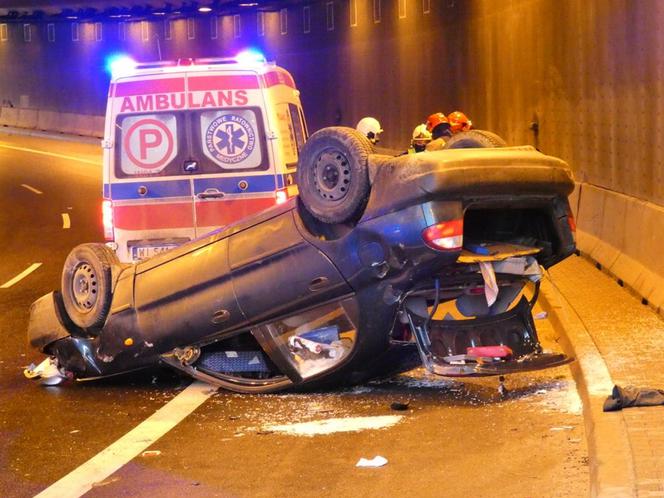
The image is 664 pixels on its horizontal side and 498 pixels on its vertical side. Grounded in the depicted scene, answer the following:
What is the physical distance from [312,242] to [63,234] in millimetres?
14372

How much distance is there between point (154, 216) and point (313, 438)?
5.04 meters

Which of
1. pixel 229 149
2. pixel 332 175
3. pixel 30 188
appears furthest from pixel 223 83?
pixel 30 188

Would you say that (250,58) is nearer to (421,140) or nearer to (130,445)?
(421,140)

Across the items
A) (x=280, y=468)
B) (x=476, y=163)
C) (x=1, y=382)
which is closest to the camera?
(x=280, y=468)

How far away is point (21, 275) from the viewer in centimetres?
1766

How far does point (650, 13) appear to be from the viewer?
13000 mm

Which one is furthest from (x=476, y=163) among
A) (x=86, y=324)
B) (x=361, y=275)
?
(x=86, y=324)

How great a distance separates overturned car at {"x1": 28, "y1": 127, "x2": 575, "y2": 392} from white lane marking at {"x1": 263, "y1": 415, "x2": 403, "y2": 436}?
0.48 metres

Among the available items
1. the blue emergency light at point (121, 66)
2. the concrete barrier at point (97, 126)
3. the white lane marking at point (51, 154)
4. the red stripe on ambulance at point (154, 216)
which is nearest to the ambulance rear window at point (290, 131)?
the red stripe on ambulance at point (154, 216)

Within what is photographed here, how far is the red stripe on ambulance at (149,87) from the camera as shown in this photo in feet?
41.1

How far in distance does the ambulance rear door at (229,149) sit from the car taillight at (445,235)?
178 inches

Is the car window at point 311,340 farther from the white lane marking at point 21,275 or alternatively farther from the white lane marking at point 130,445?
the white lane marking at point 21,275

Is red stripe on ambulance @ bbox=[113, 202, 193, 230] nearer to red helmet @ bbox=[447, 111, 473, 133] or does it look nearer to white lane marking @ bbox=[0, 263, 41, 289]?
red helmet @ bbox=[447, 111, 473, 133]

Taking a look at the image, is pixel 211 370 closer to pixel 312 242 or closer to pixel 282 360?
pixel 282 360
